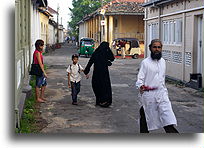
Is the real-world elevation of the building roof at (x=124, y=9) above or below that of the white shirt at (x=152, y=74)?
above

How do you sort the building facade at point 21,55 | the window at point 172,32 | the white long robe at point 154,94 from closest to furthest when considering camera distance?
1. the white long robe at point 154,94
2. the building facade at point 21,55
3. the window at point 172,32

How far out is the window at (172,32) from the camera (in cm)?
1520

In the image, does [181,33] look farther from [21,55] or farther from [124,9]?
[124,9]

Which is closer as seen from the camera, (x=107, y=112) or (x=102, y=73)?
(x=107, y=112)

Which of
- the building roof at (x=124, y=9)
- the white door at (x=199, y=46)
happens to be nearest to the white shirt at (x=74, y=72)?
the white door at (x=199, y=46)

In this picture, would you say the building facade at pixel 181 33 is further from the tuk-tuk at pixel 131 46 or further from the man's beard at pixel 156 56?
the tuk-tuk at pixel 131 46

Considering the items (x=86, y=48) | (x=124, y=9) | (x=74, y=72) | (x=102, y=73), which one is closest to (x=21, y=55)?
(x=74, y=72)

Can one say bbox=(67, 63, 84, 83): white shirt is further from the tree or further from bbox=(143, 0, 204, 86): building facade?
the tree

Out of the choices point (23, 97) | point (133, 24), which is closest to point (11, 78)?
point (23, 97)

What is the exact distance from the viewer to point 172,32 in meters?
16.1

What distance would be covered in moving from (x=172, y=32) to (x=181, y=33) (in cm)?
115

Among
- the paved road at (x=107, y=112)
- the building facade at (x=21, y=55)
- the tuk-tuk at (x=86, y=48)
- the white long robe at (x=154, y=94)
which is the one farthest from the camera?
the tuk-tuk at (x=86, y=48)

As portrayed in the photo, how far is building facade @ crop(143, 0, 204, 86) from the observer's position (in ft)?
44.2

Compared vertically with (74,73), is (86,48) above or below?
above
